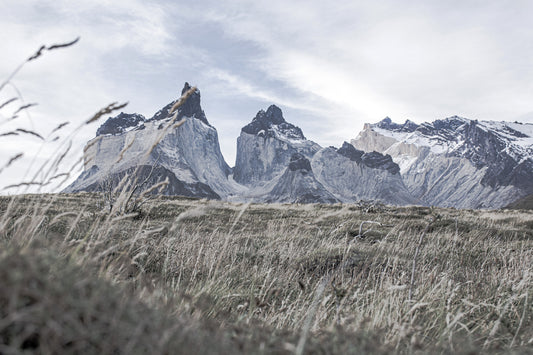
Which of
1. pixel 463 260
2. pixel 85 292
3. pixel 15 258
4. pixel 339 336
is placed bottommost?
pixel 463 260

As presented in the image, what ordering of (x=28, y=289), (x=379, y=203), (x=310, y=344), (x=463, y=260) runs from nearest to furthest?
(x=28, y=289) < (x=310, y=344) < (x=463, y=260) < (x=379, y=203)

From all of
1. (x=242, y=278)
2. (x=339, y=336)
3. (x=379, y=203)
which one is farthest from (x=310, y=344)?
(x=379, y=203)

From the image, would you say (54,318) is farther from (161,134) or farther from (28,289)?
(161,134)

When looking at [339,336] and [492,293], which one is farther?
[492,293]

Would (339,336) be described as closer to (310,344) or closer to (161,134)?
(310,344)

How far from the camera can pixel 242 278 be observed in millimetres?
4246

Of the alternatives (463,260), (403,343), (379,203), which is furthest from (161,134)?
(379,203)

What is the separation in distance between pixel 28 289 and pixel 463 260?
7.89m

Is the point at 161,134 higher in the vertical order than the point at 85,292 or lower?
higher

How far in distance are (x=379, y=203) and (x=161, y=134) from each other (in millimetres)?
20766

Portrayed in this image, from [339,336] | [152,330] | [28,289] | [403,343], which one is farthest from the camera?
[403,343]

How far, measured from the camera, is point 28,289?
1049 mm

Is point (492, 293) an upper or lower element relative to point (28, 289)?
lower

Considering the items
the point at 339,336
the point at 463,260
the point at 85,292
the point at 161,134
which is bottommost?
the point at 463,260
